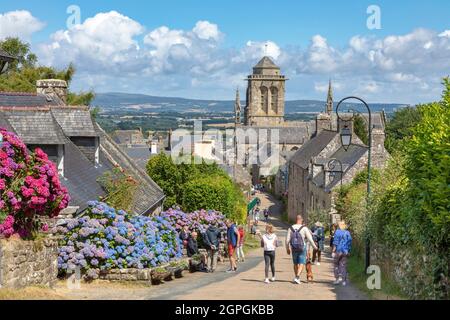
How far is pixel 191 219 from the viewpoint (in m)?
22.6

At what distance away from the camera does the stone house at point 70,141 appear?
727 inches

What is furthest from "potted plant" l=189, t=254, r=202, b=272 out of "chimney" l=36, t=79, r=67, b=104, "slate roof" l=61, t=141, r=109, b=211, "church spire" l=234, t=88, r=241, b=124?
"church spire" l=234, t=88, r=241, b=124

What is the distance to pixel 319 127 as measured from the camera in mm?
59750

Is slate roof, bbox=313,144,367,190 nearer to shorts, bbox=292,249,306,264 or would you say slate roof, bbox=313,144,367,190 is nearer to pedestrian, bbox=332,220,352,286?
pedestrian, bbox=332,220,352,286

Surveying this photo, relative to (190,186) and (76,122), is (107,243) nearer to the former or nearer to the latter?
(76,122)

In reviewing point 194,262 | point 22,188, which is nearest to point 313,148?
point 194,262

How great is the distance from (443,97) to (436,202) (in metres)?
2.16

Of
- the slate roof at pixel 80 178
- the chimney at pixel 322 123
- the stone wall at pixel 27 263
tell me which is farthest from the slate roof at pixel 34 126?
the chimney at pixel 322 123

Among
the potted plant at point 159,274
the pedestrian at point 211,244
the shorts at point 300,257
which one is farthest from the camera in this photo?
the pedestrian at point 211,244

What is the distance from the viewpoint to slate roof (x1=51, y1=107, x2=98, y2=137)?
21.9 metres

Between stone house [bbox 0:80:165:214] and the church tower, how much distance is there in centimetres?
11474

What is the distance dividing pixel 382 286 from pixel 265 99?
13234 centimetres

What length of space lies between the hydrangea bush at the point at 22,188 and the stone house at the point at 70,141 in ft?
11.6

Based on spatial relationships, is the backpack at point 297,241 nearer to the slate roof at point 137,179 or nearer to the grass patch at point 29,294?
the grass patch at point 29,294
